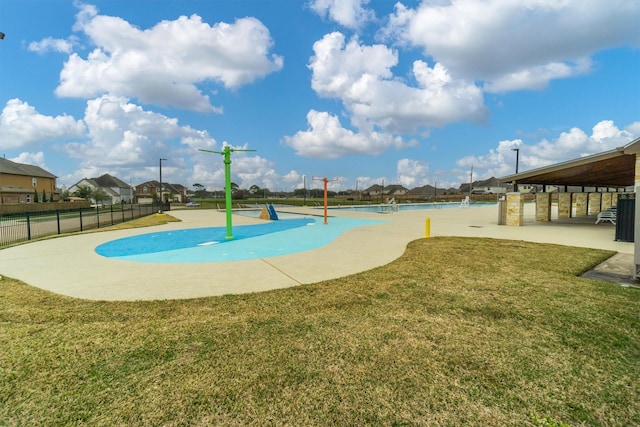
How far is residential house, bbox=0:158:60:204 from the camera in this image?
40.4 meters

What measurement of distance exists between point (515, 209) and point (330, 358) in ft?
52.6

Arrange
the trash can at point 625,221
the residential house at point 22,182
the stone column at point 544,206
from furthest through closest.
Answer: the residential house at point 22,182 → the stone column at point 544,206 → the trash can at point 625,221

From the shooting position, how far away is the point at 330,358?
3.00 metres

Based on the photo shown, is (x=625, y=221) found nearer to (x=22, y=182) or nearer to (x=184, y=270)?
(x=184, y=270)

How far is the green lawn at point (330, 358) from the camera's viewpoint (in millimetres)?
2281

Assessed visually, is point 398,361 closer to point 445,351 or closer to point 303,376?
point 445,351

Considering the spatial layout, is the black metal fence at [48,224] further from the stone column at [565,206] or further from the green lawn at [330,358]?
the stone column at [565,206]

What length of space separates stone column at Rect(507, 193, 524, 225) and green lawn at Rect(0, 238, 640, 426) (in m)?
11.6

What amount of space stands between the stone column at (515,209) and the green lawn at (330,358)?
38.0ft

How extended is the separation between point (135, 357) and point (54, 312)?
224cm

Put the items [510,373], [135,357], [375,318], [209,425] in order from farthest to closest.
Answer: [375,318]
[135,357]
[510,373]
[209,425]

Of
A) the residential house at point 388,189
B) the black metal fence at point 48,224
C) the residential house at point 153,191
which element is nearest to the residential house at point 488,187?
the residential house at point 388,189

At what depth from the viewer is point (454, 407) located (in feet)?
7.63

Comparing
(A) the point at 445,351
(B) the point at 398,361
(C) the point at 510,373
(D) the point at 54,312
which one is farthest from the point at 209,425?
(D) the point at 54,312
